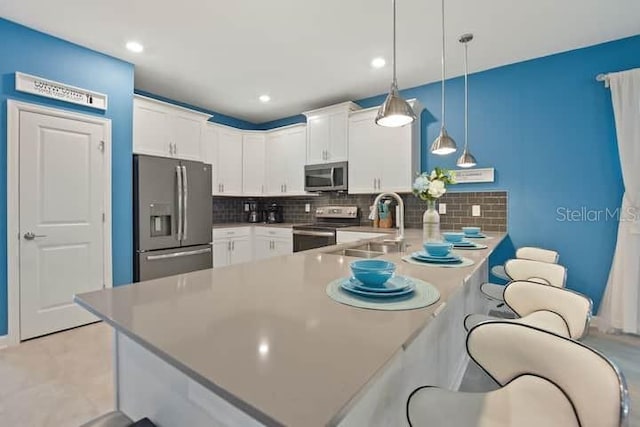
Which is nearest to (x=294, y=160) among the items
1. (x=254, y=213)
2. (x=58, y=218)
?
(x=254, y=213)

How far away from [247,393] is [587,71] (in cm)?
384

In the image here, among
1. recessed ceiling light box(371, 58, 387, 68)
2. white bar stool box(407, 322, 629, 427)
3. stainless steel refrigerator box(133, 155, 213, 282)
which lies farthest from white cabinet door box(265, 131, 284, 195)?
white bar stool box(407, 322, 629, 427)

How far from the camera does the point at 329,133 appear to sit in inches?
161

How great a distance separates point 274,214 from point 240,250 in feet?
3.00

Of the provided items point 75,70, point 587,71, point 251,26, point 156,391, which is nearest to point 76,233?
point 75,70

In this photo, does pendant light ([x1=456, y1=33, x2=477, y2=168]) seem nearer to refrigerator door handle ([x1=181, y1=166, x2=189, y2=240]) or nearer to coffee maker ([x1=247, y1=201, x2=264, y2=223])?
refrigerator door handle ([x1=181, y1=166, x2=189, y2=240])

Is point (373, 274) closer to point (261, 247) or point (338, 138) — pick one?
point (338, 138)

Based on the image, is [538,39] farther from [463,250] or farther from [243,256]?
[243,256]

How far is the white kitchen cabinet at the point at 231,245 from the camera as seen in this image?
4.10 metres

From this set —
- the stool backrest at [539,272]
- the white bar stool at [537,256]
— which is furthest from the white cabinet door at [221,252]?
the stool backrest at [539,272]

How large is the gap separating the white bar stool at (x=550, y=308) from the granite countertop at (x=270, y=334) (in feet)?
1.32

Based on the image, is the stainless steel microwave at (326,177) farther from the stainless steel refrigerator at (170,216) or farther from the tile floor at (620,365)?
the tile floor at (620,365)

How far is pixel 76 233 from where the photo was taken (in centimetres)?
279

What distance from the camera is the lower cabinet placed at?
414 centimetres
